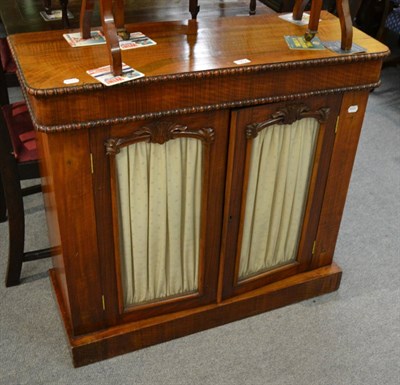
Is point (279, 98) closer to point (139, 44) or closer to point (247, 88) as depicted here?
point (247, 88)

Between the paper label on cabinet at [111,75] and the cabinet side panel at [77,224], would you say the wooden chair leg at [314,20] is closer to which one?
the paper label on cabinet at [111,75]

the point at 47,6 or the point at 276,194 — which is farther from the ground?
the point at 47,6

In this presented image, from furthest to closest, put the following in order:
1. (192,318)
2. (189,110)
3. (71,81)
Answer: (192,318)
(189,110)
(71,81)

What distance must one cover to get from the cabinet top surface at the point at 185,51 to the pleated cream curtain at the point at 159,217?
236mm

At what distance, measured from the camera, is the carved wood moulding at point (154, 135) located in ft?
5.16

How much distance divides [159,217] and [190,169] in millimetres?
191

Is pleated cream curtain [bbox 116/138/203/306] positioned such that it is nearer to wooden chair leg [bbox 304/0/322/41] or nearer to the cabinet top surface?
the cabinet top surface

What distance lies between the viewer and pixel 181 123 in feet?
5.34

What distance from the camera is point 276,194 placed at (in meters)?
1.95

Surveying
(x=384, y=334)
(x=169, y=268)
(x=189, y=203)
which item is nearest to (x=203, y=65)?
(x=189, y=203)

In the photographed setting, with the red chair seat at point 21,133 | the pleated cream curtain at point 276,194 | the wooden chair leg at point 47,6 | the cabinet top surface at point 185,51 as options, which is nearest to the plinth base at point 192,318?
the pleated cream curtain at point 276,194

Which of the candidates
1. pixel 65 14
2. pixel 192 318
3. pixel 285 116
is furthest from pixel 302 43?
pixel 65 14

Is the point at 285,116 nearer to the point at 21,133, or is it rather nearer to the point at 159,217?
the point at 159,217

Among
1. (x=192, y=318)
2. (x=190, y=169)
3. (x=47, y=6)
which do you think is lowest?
(x=192, y=318)
